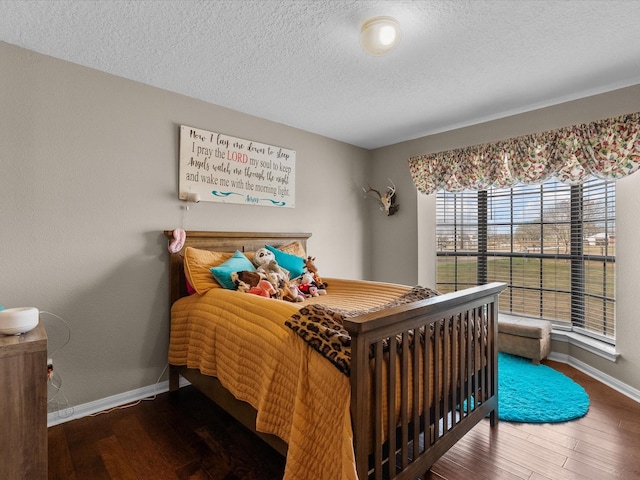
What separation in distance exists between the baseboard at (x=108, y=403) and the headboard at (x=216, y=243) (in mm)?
623

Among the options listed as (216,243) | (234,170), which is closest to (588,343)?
(216,243)

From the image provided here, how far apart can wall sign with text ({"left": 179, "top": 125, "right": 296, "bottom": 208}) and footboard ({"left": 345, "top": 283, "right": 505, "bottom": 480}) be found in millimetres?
1908

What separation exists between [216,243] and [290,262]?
0.60m

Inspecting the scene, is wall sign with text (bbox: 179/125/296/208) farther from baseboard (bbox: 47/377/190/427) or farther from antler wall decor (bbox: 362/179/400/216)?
baseboard (bbox: 47/377/190/427)

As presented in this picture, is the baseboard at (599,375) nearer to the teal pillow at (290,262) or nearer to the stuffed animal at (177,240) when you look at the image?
the teal pillow at (290,262)

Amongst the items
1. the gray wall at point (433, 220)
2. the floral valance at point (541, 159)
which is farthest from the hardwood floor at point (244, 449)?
the floral valance at point (541, 159)

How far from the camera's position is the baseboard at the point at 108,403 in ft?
6.85

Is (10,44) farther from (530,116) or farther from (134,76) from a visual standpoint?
(530,116)

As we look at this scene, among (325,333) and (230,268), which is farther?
(230,268)

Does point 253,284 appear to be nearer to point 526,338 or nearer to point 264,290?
point 264,290

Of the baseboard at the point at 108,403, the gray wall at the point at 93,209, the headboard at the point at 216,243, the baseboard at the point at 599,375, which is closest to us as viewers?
the gray wall at the point at 93,209

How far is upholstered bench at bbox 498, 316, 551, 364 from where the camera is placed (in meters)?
2.88

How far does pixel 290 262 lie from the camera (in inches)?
111

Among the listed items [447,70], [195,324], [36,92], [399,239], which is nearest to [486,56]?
[447,70]
